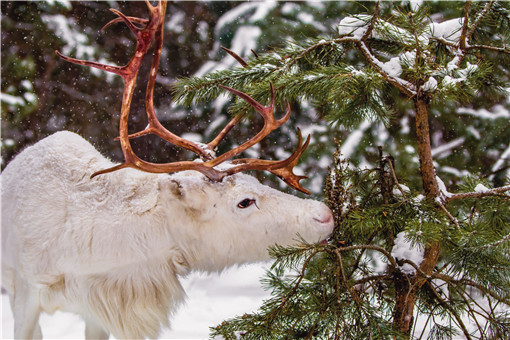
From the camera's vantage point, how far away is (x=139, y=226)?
60.1 inches

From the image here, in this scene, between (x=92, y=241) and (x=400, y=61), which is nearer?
(x=400, y=61)

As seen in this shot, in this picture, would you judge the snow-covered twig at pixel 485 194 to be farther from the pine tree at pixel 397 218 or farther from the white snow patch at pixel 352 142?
the white snow patch at pixel 352 142

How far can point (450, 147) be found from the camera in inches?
119

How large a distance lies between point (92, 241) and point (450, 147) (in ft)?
8.03

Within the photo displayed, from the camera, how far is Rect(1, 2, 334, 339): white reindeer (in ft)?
4.83

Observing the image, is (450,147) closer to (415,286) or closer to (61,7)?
(415,286)

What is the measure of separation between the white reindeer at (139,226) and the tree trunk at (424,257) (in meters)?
0.30

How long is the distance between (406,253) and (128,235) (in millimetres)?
914

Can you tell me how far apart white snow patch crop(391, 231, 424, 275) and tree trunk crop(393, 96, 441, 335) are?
0.5 inches

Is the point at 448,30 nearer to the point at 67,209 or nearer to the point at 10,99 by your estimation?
the point at 67,209

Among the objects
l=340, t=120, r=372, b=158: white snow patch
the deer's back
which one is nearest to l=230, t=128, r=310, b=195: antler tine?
the deer's back

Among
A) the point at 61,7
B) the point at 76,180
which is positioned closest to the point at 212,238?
the point at 76,180

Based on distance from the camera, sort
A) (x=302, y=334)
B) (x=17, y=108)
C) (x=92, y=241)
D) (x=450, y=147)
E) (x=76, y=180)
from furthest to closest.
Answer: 1. (x=17, y=108)
2. (x=450, y=147)
3. (x=76, y=180)
4. (x=92, y=241)
5. (x=302, y=334)

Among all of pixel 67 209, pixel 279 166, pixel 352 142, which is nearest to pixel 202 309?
pixel 352 142
